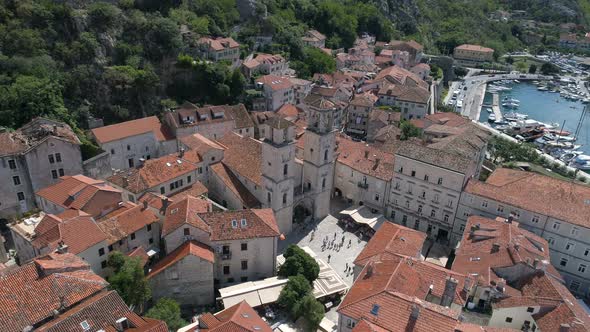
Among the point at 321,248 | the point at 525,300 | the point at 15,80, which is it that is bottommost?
the point at 321,248

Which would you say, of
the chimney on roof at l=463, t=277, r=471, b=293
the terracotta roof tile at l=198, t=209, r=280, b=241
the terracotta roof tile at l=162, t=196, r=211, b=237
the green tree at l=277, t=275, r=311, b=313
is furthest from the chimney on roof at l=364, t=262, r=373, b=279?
the terracotta roof tile at l=162, t=196, r=211, b=237

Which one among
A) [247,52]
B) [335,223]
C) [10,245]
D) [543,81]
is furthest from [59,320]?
[543,81]

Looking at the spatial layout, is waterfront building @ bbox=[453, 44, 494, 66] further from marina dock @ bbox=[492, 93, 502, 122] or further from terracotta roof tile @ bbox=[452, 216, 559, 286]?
terracotta roof tile @ bbox=[452, 216, 559, 286]

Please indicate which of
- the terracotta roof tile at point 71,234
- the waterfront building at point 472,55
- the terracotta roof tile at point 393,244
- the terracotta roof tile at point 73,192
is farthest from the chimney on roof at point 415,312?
the waterfront building at point 472,55

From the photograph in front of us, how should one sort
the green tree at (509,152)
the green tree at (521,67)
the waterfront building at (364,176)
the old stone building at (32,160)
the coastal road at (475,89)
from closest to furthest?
the old stone building at (32,160)
the waterfront building at (364,176)
the green tree at (509,152)
the coastal road at (475,89)
the green tree at (521,67)

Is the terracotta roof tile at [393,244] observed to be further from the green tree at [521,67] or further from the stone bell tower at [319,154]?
the green tree at [521,67]

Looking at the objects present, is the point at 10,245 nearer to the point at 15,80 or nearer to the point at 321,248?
the point at 15,80
